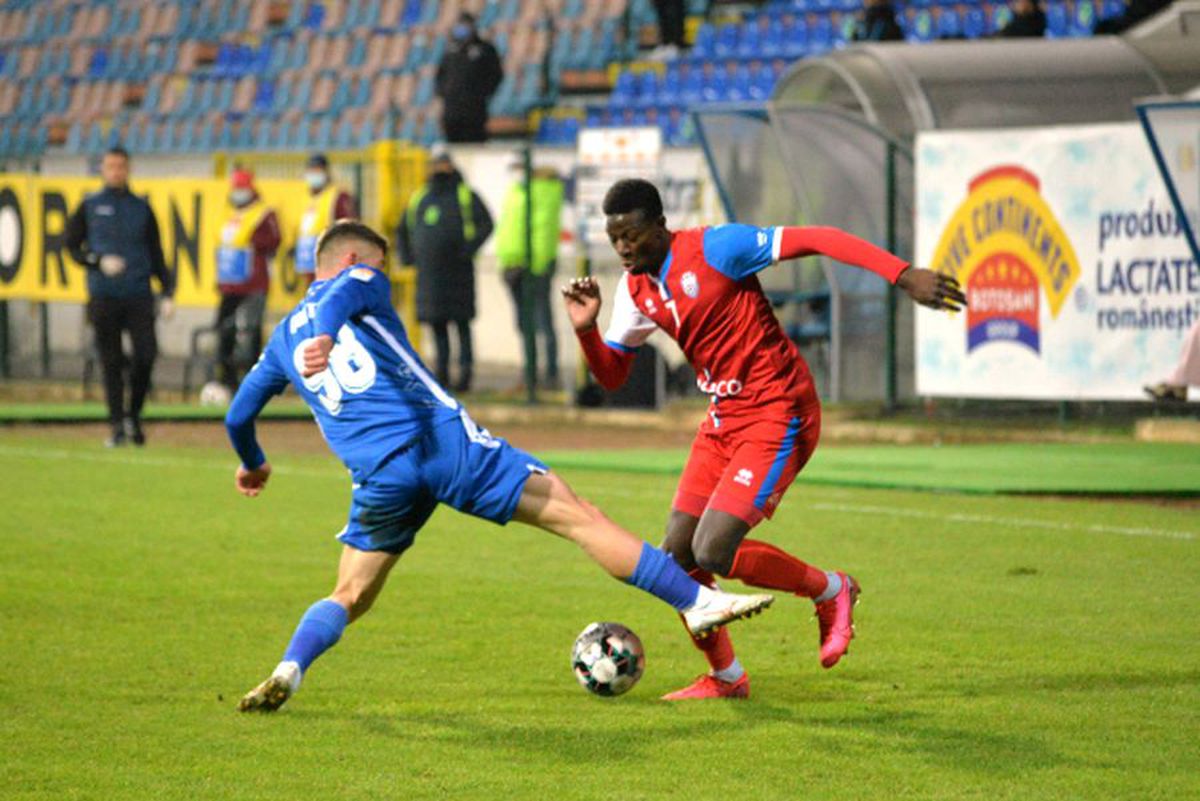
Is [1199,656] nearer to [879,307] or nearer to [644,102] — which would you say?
[879,307]

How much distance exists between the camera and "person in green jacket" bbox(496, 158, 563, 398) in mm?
22672

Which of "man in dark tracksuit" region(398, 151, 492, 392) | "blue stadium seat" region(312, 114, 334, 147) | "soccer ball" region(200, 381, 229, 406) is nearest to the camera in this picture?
"man in dark tracksuit" region(398, 151, 492, 392)

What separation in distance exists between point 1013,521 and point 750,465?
5.58 m

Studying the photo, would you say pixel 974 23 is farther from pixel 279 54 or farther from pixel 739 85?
pixel 279 54

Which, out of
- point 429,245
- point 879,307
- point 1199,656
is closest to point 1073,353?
point 879,307

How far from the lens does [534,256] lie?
77.2 feet

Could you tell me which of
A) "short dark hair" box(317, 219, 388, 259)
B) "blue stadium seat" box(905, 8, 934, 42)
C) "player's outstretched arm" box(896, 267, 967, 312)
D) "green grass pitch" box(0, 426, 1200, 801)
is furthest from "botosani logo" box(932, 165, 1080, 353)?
"short dark hair" box(317, 219, 388, 259)

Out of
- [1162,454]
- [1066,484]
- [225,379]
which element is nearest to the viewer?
[1066,484]

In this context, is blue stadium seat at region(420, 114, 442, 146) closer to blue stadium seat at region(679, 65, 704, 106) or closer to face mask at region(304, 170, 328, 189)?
blue stadium seat at region(679, 65, 704, 106)

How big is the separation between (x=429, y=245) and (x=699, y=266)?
49.8ft

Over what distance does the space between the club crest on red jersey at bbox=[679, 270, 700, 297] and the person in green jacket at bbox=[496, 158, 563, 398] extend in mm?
14423

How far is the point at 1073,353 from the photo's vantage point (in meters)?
18.4

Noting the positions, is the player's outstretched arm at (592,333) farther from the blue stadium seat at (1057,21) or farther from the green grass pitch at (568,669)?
the blue stadium seat at (1057,21)

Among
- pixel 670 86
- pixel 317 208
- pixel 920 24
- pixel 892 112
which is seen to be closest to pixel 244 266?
pixel 317 208
